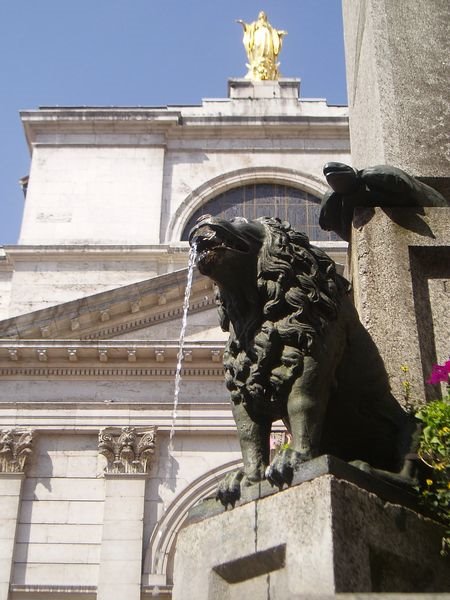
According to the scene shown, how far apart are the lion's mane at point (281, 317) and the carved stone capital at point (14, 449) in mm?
16335

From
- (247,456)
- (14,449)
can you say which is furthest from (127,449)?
Answer: (247,456)

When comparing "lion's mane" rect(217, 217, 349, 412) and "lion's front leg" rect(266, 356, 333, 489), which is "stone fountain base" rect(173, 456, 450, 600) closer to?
"lion's front leg" rect(266, 356, 333, 489)

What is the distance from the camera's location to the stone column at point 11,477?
18781mm

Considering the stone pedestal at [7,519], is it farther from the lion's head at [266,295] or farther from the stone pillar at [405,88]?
the lion's head at [266,295]

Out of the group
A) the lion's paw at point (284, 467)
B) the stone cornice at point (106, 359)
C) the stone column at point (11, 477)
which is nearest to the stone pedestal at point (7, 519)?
the stone column at point (11, 477)

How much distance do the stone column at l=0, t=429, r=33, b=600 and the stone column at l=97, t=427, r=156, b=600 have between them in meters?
1.64

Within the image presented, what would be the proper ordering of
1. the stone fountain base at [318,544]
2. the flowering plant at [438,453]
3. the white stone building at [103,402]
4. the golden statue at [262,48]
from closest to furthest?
the stone fountain base at [318,544], the flowering plant at [438,453], the white stone building at [103,402], the golden statue at [262,48]

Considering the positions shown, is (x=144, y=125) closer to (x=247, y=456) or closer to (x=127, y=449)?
(x=127, y=449)

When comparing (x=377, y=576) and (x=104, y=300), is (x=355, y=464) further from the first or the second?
(x=104, y=300)

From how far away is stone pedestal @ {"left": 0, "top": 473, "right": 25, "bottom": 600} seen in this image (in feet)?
60.0

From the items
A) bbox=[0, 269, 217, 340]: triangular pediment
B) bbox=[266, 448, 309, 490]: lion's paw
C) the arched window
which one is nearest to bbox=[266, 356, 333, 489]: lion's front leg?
bbox=[266, 448, 309, 490]: lion's paw

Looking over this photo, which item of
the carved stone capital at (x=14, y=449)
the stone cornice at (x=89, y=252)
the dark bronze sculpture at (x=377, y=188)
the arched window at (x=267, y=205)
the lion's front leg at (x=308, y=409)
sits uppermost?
the arched window at (x=267, y=205)

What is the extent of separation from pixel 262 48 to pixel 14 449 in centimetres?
1726

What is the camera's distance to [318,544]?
9.62ft
